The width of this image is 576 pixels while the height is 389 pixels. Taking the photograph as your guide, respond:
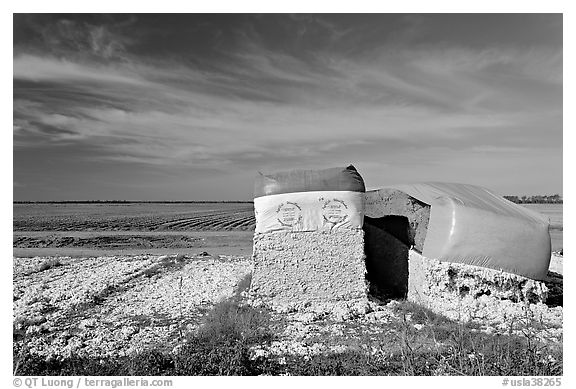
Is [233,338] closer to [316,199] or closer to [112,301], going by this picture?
[316,199]

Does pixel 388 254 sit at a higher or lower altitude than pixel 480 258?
lower

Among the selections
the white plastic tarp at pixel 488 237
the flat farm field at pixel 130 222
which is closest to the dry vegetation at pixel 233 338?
the white plastic tarp at pixel 488 237

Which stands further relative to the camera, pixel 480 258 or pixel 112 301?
pixel 112 301

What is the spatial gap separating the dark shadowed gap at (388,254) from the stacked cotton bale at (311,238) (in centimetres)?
80

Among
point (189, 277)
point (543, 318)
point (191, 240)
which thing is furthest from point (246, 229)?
point (543, 318)

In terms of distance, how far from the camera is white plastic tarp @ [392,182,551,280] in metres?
6.27

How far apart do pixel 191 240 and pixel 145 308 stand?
13.6 m

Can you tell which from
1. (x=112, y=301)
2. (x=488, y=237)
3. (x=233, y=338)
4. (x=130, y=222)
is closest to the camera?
(x=233, y=338)

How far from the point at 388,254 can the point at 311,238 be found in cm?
167

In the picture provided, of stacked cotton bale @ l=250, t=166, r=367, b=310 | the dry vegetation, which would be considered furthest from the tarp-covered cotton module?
the dry vegetation

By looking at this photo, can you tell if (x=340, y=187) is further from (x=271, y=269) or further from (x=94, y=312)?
(x=94, y=312)

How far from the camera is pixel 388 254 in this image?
7.89 meters

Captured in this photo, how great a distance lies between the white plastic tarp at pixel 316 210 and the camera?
7.06m

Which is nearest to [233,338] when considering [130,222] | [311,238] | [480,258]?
[311,238]
